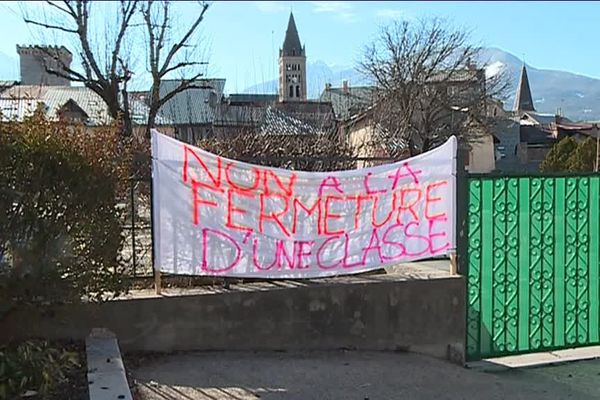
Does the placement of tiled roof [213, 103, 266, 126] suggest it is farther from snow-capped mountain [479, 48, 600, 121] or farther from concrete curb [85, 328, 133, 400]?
concrete curb [85, 328, 133, 400]

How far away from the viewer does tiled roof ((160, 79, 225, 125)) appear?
15156 mm

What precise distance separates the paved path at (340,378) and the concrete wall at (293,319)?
0.13 metres

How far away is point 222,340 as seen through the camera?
5.62 metres

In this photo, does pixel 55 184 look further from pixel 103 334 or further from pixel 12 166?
pixel 103 334

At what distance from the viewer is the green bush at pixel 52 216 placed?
4094 millimetres

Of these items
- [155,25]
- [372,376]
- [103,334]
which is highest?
[155,25]

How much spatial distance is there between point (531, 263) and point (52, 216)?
459 centimetres

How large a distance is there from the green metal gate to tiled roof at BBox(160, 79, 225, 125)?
8561mm

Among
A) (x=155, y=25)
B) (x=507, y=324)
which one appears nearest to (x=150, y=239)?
(x=507, y=324)

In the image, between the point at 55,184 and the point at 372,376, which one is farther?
the point at 372,376

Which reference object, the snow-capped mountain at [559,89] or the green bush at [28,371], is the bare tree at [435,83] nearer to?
the snow-capped mountain at [559,89]

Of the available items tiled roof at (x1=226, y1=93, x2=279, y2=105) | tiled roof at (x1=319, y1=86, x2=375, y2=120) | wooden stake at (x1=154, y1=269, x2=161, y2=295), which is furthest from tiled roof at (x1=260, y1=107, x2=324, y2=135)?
tiled roof at (x1=319, y1=86, x2=375, y2=120)

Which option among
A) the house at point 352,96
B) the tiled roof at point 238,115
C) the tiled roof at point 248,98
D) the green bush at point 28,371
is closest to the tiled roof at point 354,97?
the house at point 352,96

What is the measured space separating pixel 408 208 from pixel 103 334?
3.06 metres
